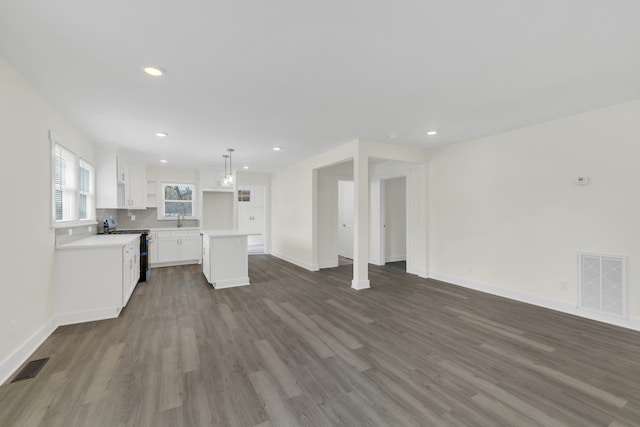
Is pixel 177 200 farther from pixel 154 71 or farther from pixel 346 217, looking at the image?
pixel 154 71

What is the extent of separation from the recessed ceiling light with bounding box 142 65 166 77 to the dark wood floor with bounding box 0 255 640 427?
99.0 inches

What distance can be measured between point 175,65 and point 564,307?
5.12 m

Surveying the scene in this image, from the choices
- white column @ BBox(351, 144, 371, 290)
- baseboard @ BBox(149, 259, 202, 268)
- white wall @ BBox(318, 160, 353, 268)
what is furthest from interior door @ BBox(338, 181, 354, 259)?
baseboard @ BBox(149, 259, 202, 268)

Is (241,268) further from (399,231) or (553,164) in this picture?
(553,164)

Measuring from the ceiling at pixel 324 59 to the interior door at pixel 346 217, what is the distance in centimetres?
404

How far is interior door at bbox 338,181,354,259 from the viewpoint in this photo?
7.60 m

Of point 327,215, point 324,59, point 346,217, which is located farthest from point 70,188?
point 346,217

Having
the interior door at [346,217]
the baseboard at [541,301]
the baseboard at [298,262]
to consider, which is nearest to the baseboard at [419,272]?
the baseboard at [541,301]

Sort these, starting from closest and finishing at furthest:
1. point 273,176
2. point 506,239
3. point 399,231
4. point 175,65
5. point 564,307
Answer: point 175,65 < point 564,307 < point 506,239 < point 399,231 < point 273,176

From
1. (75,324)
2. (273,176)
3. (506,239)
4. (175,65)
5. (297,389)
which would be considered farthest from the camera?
(273,176)

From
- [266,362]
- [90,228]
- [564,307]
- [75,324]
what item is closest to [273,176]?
[90,228]

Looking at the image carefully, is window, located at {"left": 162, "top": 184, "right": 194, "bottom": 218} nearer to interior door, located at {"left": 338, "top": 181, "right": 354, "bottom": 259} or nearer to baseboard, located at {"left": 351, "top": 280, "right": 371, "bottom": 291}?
interior door, located at {"left": 338, "top": 181, "right": 354, "bottom": 259}

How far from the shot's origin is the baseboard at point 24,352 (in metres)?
2.11

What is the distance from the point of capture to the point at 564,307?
3.46 m
